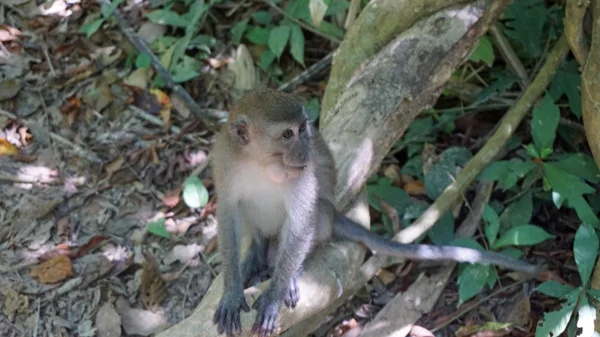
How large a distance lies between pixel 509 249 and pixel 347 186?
121cm

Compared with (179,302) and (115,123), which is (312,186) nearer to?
(179,302)

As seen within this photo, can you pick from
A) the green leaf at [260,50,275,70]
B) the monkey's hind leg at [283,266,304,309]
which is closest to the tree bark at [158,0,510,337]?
the monkey's hind leg at [283,266,304,309]

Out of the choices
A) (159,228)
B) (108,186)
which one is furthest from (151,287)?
(108,186)

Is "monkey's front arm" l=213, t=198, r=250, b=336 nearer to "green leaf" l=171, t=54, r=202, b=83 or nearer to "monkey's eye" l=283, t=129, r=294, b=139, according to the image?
"monkey's eye" l=283, t=129, r=294, b=139

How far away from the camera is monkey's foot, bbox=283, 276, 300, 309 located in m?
3.37

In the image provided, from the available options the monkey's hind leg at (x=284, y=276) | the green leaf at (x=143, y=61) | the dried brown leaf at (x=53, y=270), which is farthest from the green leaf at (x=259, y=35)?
the monkey's hind leg at (x=284, y=276)

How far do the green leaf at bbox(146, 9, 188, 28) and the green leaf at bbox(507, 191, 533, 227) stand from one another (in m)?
3.10

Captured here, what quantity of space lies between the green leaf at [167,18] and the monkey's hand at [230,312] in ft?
10.6

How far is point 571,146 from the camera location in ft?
16.6

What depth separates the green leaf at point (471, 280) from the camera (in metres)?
4.26

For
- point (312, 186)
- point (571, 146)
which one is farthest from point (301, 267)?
point (571, 146)

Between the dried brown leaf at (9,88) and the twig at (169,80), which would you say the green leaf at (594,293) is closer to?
the twig at (169,80)

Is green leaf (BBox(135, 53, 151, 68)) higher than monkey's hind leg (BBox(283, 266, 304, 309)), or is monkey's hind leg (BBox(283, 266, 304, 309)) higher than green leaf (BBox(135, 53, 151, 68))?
monkey's hind leg (BBox(283, 266, 304, 309))

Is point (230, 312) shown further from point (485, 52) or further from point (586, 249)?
point (485, 52)
